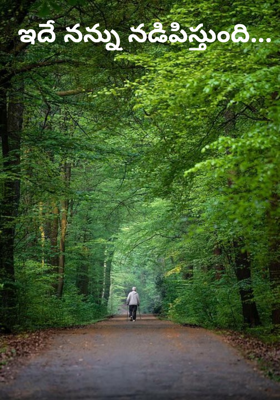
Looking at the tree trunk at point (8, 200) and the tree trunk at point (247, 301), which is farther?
the tree trunk at point (247, 301)

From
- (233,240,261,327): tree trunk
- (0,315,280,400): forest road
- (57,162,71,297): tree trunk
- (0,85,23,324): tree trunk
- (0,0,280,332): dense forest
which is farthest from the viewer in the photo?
(57,162,71,297): tree trunk

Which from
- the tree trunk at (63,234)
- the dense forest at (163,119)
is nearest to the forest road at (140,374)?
the dense forest at (163,119)

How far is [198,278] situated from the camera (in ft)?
67.6

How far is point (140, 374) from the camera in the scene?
7984mm

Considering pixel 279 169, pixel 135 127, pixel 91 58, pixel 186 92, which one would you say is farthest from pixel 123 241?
pixel 279 169

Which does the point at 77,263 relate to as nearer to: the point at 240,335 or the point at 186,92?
the point at 240,335

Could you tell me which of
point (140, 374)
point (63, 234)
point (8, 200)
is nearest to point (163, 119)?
point (8, 200)

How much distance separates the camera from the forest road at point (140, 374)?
265 inches

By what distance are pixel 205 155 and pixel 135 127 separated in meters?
5.39

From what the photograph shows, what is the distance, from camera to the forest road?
22.1ft

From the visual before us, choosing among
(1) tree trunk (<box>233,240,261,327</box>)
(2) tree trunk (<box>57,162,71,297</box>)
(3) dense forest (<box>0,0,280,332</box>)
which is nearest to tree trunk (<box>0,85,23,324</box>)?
(3) dense forest (<box>0,0,280,332</box>)

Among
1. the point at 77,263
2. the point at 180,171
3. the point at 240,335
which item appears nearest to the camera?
the point at 240,335

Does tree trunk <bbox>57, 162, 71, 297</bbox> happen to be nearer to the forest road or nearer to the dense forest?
the dense forest

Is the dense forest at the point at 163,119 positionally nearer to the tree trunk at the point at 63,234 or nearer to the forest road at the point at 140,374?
the forest road at the point at 140,374
